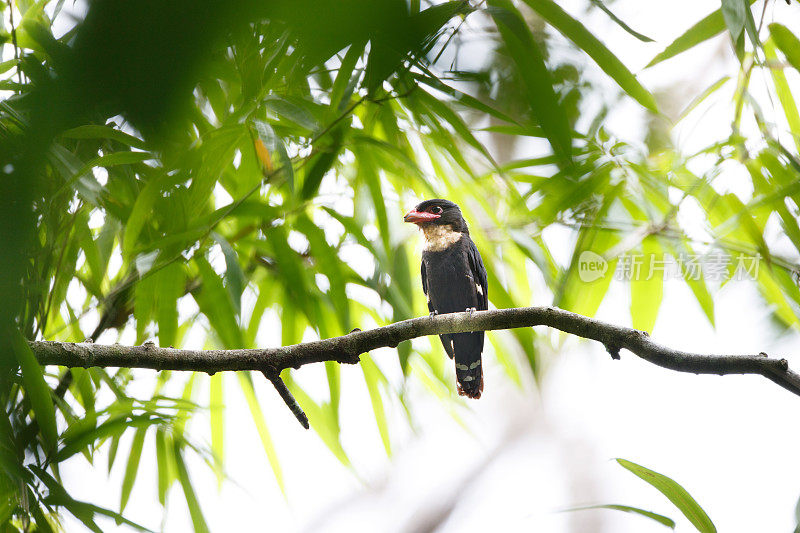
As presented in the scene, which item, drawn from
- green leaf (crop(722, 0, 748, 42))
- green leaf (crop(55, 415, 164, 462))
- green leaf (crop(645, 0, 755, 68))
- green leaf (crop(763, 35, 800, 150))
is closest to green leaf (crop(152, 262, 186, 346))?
green leaf (crop(55, 415, 164, 462))

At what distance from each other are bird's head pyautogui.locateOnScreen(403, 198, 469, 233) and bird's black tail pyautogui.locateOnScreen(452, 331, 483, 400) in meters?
0.38

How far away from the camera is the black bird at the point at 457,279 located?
90.7 inches

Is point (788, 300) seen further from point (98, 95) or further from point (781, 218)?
point (98, 95)

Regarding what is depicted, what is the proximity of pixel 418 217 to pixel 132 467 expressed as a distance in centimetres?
112

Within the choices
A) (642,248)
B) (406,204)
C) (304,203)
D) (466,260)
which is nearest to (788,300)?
(642,248)

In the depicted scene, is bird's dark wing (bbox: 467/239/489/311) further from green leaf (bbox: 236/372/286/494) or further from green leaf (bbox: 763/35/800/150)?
green leaf (bbox: 763/35/800/150)

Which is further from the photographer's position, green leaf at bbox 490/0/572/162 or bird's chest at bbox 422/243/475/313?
bird's chest at bbox 422/243/475/313

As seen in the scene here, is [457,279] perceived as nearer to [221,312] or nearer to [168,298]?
[221,312]

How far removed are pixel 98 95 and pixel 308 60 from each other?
0.07m

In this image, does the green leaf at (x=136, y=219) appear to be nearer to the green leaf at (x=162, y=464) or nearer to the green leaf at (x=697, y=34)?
the green leaf at (x=162, y=464)

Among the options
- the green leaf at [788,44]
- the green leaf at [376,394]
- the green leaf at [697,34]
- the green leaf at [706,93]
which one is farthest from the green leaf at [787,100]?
the green leaf at [376,394]

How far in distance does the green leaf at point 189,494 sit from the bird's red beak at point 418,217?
3.06 feet

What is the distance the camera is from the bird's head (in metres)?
2.13

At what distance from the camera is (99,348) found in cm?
121
